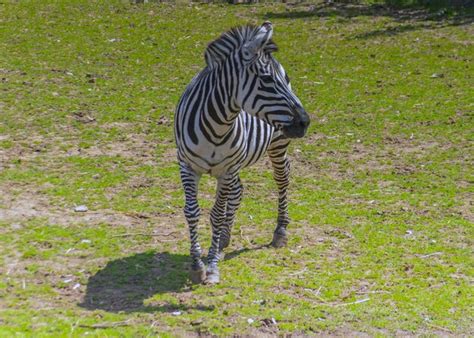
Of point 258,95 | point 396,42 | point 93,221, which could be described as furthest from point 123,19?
point 258,95

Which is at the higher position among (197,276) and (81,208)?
(197,276)

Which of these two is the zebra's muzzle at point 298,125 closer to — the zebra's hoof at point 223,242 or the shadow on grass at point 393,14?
the zebra's hoof at point 223,242

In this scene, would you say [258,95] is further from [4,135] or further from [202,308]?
[4,135]

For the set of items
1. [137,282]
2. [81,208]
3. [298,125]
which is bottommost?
[81,208]

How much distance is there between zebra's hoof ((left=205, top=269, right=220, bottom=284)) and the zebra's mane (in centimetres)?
185

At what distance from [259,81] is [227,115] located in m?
0.47

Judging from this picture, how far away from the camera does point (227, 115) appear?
21.8 feet

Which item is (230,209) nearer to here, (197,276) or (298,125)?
(197,276)

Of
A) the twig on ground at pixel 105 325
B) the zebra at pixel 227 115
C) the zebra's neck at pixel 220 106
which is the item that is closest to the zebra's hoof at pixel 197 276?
the zebra at pixel 227 115

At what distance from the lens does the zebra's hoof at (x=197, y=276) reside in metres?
6.79

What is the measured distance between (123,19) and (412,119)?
8909 millimetres


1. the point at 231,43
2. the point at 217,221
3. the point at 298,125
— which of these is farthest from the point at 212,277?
the point at 231,43

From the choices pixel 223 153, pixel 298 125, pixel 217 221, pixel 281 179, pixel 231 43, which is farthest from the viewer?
pixel 281 179

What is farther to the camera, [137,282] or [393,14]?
[393,14]
